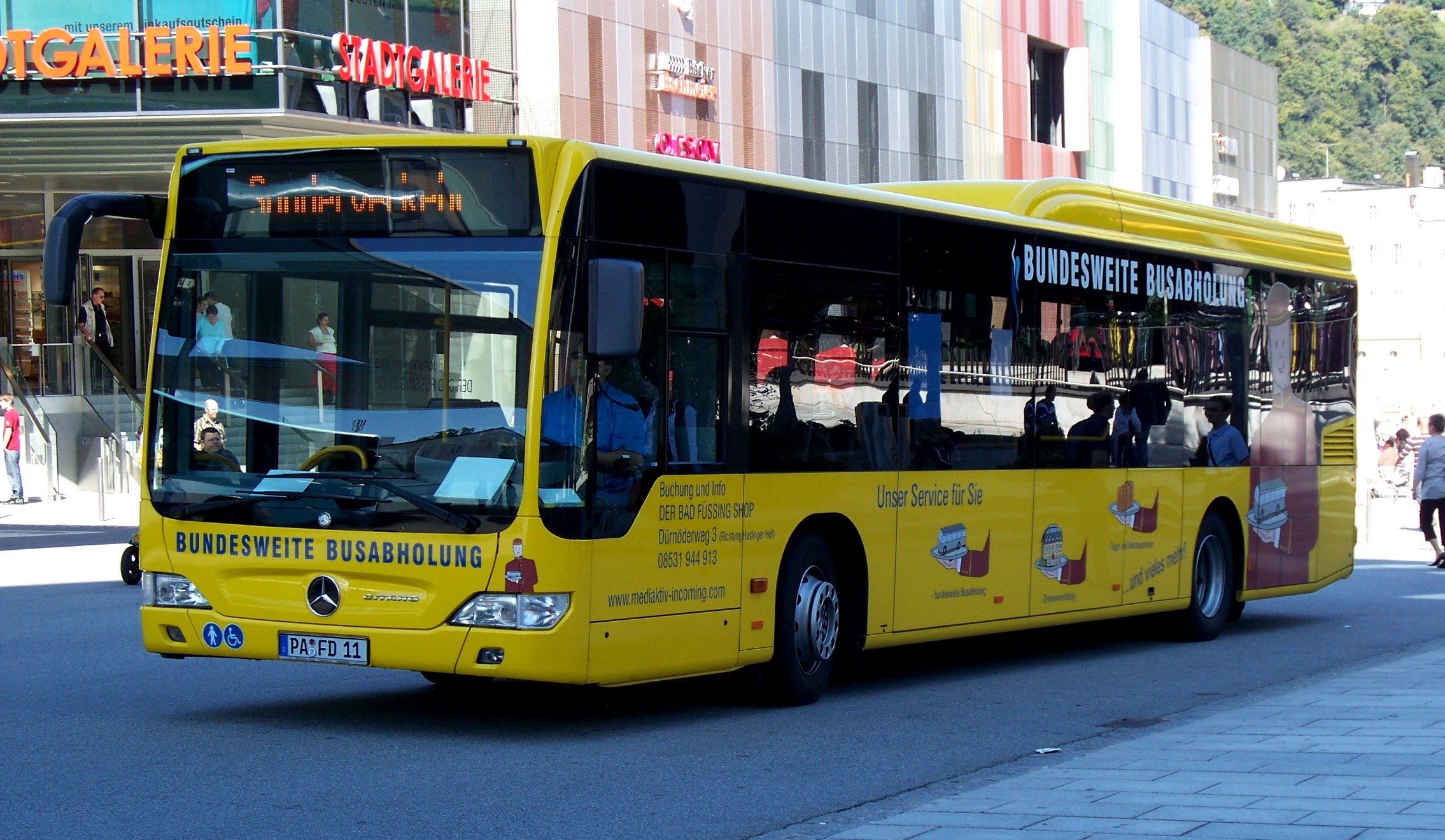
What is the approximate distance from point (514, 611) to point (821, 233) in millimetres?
3074

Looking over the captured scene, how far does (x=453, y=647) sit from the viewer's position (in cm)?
848

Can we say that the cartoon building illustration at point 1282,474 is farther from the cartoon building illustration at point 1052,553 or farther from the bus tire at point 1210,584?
the cartoon building illustration at point 1052,553

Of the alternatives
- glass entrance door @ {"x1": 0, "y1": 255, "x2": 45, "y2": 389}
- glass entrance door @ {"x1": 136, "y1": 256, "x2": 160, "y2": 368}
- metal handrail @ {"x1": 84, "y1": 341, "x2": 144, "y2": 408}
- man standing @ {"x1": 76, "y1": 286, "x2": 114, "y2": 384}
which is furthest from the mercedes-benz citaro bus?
glass entrance door @ {"x1": 136, "y1": 256, "x2": 160, "y2": 368}

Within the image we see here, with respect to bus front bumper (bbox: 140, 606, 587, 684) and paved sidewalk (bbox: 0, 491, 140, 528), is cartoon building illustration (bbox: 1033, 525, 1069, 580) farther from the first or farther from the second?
paved sidewalk (bbox: 0, 491, 140, 528)

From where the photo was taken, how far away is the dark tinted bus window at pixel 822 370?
9758 millimetres

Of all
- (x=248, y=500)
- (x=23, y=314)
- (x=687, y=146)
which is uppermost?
(x=687, y=146)

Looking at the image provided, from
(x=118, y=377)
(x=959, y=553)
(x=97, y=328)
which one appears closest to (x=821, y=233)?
(x=959, y=553)

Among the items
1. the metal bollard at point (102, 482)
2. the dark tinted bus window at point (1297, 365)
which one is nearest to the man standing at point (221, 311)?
the dark tinted bus window at point (1297, 365)

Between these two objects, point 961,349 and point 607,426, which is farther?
point 961,349

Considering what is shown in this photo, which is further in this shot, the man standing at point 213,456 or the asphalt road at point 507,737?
the man standing at point 213,456

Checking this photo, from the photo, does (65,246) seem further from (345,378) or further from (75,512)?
(75,512)

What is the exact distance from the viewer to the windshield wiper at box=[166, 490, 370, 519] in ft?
28.4

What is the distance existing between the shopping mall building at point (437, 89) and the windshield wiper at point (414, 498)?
11995mm

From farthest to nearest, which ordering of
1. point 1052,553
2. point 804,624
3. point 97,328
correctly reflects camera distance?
point 97,328 → point 1052,553 → point 804,624
